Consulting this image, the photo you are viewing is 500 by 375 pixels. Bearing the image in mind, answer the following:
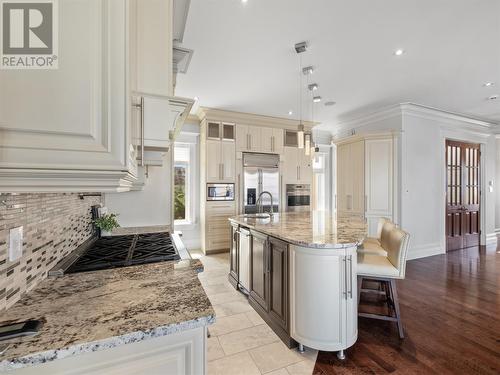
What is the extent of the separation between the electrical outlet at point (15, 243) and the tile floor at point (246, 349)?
143 centimetres

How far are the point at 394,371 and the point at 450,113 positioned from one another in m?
5.04

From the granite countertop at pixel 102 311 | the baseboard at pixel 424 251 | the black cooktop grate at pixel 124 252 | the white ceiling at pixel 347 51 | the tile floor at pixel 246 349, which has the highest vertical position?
the white ceiling at pixel 347 51

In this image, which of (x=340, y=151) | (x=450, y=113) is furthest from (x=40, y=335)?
(x=450, y=113)

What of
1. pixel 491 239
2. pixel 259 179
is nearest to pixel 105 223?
pixel 259 179

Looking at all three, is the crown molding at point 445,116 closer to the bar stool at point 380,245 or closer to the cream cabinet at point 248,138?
the cream cabinet at point 248,138

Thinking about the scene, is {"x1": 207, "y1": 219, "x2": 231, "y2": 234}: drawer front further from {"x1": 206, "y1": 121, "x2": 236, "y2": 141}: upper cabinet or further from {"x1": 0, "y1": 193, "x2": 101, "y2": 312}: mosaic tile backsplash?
{"x1": 0, "y1": 193, "x2": 101, "y2": 312}: mosaic tile backsplash

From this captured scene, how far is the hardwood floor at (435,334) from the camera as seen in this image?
5.75ft

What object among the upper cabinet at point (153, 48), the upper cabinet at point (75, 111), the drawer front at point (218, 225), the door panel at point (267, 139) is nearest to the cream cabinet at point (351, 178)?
the door panel at point (267, 139)

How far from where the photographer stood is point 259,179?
5008mm

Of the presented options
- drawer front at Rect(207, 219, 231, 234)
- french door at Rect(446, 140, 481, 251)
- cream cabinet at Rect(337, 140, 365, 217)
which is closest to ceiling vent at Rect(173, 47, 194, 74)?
drawer front at Rect(207, 219, 231, 234)

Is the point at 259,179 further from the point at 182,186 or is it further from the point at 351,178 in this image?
the point at 351,178

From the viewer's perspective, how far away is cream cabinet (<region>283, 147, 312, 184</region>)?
529 cm

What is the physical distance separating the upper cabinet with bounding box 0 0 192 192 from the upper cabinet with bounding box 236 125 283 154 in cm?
413

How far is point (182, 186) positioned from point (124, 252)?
3676 millimetres
